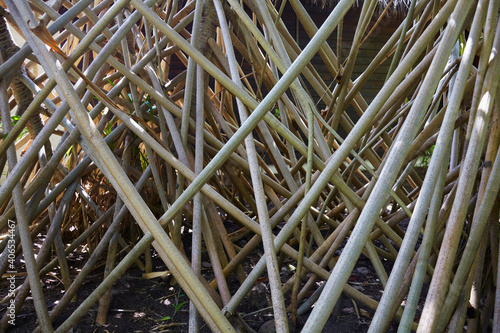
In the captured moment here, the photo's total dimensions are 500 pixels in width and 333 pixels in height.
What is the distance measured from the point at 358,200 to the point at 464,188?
25 centimetres

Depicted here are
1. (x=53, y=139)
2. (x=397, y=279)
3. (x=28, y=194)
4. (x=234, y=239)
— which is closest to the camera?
(x=397, y=279)

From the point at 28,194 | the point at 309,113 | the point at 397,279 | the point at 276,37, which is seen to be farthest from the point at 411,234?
the point at 28,194

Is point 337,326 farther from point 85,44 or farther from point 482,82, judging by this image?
point 85,44

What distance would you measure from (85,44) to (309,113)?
371 mm

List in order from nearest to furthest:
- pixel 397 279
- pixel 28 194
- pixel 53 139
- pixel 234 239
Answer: pixel 397 279 < pixel 28 194 < pixel 234 239 < pixel 53 139

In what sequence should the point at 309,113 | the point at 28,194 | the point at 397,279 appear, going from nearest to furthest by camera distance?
1. the point at 397,279
2. the point at 309,113
3. the point at 28,194

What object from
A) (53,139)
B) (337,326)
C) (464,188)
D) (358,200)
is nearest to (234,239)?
(337,326)

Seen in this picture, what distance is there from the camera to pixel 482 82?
576mm

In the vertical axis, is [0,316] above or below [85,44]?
below

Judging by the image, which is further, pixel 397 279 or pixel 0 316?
pixel 0 316

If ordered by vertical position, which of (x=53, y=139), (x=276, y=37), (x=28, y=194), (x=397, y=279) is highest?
(x=53, y=139)

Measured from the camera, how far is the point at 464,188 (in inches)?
19.7

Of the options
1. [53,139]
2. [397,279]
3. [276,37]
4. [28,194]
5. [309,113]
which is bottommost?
[397,279]

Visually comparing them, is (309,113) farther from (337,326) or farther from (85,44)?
(337,326)
